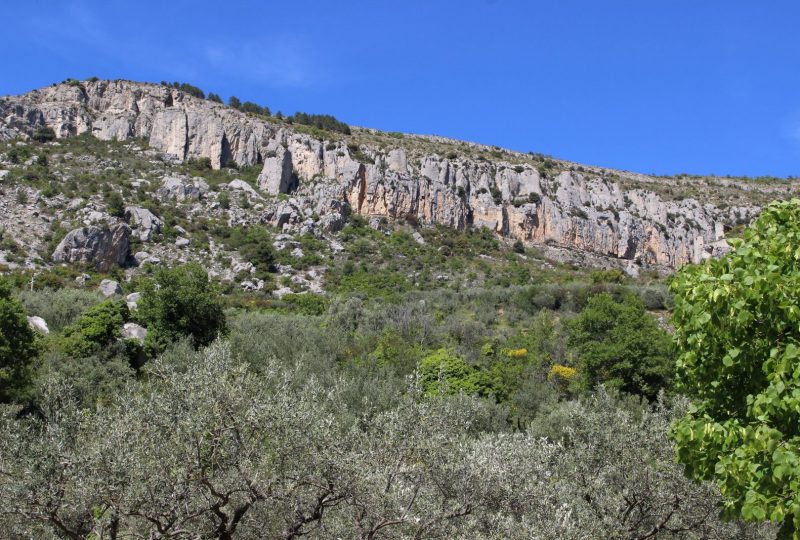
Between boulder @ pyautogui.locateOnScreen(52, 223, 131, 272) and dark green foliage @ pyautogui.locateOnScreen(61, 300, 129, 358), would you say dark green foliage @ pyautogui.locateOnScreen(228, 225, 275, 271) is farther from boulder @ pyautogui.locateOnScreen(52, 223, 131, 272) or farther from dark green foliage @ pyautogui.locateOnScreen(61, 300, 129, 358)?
dark green foliage @ pyautogui.locateOnScreen(61, 300, 129, 358)

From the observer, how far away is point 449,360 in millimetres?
31234

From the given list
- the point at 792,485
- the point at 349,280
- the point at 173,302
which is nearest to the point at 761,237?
the point at 792,485

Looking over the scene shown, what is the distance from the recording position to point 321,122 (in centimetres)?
8688

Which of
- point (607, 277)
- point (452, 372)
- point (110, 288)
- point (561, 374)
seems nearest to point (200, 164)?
point (110, 288)

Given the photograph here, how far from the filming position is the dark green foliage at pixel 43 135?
65750 millimetres

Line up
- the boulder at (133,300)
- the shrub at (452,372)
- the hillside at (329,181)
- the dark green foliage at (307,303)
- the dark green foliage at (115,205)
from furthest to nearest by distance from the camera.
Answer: the hillside at (329,181) < the dark green foliage at (115,205) < the dark green foliage at (307,303) < the boulder at (133,300) < the shrub at (452,372)

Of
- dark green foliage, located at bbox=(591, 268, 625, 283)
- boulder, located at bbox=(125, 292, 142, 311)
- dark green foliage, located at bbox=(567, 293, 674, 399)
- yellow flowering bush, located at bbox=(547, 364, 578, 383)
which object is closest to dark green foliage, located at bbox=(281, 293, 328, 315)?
boulder, located at bbox=(125, 292, 142, 311)

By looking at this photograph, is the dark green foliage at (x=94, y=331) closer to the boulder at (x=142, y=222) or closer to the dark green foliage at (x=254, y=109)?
the boulder at (x=142, y=222)

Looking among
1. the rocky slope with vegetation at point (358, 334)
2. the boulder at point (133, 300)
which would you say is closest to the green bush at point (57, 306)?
the rocky slope with vegetation at point (358, 334)

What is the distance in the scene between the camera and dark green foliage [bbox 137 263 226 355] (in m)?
30.4

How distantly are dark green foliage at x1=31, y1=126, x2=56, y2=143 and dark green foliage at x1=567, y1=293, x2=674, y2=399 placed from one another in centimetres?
6151

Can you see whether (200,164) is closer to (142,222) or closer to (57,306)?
(142,222)

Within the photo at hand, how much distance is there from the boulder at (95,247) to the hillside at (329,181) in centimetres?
691

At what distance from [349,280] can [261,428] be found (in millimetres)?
45182
